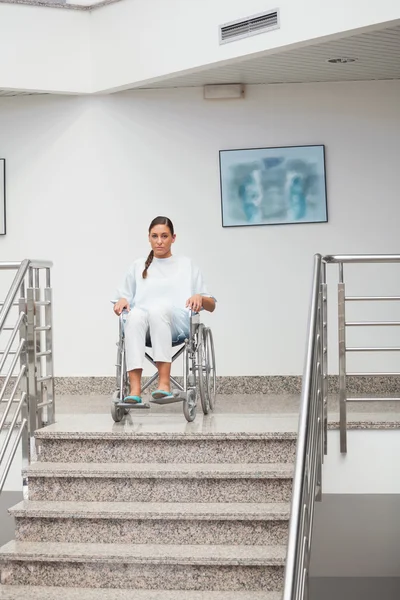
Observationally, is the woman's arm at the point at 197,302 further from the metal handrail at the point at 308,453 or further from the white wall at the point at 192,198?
the white wall at the point at 192,198

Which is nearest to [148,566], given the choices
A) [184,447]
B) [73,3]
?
[184,447]

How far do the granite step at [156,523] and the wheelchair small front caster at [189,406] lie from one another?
2.27ft

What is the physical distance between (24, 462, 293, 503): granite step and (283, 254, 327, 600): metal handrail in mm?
250

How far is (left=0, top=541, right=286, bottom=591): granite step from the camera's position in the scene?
3.78 meters

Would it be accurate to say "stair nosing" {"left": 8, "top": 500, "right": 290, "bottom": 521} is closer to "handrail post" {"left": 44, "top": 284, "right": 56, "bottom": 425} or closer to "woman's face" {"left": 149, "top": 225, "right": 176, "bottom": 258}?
"handrail post" {"left": 44, "top": 284, "right": 56, "bottom": 425}

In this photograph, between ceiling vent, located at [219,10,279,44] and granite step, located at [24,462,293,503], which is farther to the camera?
ceiling vent, located at [219,10,279,44]

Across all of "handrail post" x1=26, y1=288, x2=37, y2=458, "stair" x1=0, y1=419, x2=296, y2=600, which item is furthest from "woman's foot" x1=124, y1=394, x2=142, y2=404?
"handrail post" x1=26, y1=288, x2=37, y2=458

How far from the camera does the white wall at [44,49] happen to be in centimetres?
643

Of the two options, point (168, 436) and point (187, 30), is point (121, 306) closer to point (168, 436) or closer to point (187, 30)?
point (168, 436)

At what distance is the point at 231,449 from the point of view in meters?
4.43

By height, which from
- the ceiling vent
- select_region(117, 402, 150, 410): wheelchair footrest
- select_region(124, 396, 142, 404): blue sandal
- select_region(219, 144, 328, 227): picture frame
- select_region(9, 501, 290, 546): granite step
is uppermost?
the ceiling vent

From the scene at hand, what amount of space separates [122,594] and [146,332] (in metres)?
1.59

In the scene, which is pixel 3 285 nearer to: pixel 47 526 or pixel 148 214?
pixel 148 214

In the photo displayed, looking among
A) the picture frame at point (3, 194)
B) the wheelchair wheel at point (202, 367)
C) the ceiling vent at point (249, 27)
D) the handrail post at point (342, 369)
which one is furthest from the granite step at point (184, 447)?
the picture frame at point (3, 194)
